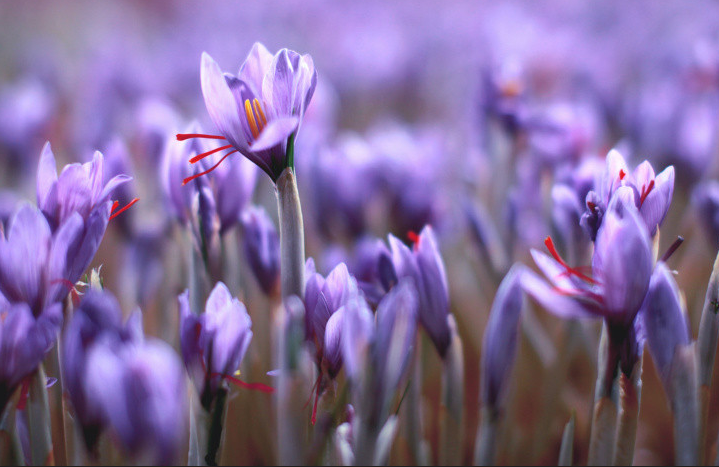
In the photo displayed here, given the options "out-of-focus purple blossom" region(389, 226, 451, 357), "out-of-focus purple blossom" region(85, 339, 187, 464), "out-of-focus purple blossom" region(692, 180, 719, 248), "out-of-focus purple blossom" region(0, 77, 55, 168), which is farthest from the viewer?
"out-of-focus purple blossom" region(0, 77, 55, 168)

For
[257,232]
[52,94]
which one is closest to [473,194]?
[257,232]

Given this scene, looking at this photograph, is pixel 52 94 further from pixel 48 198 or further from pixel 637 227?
pixel 637 227

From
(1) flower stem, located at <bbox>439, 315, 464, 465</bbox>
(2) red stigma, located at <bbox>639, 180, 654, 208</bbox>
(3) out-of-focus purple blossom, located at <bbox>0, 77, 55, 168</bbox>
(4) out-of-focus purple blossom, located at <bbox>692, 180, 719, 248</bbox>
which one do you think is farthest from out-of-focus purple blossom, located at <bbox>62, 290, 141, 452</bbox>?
(3) out-of-focus purple blossom, located at <bbox>0, 77, 55, 168</bbox>

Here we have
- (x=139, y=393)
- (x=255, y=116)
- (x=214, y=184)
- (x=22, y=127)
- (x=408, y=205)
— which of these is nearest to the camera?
(x=139, y=393)

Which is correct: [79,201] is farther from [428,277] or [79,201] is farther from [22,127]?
[22,127]

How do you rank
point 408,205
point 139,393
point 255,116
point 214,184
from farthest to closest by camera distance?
point 408,205, point 214,184, point 255,116, point 139,393

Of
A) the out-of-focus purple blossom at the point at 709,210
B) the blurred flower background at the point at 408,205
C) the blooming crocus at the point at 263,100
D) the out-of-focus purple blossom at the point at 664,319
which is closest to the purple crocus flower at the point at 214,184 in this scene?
the blurred flower background at the point at 408,205

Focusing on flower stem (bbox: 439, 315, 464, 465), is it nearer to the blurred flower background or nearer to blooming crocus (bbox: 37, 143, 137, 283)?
the blurred flower background

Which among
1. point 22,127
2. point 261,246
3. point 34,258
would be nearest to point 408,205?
point 261,246
